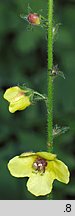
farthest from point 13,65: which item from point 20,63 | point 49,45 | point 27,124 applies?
point 49,45

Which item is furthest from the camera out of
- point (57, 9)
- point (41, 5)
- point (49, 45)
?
point (57, 9)

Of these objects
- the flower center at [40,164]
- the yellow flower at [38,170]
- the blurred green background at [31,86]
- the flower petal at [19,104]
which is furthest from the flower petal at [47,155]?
the blurred green background at [31,86]

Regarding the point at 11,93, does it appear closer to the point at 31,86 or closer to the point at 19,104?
the point at 19,104

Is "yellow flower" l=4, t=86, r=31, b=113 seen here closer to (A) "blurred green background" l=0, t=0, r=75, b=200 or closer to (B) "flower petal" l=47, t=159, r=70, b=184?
(B) "flower petal" l=47, t=159, r=70, b=184

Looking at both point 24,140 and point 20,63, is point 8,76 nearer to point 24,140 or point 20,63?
point 20,63

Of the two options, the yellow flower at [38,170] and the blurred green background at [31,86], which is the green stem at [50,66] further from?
the blurred green background at [31,86]

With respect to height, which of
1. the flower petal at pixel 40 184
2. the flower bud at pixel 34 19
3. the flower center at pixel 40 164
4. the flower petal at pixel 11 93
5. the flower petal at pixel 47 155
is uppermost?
the flower bud at pixel 34 19

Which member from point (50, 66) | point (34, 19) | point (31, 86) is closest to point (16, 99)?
point (50, 66)
